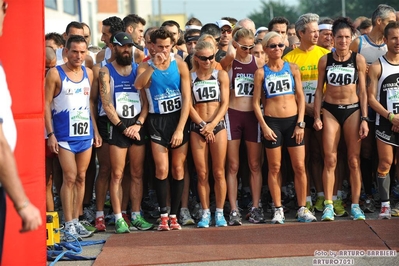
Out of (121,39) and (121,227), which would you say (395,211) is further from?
(121,39)

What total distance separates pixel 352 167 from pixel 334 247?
1781mm

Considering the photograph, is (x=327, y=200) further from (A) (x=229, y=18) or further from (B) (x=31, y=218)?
(B) (x=31, y=218)

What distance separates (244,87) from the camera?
9.23 meters

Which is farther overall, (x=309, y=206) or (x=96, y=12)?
(x=96, y=12)

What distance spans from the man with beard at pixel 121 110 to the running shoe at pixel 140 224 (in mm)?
30

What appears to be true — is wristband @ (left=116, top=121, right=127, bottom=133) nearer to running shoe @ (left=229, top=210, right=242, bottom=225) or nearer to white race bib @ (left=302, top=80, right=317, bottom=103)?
running shoe @ (left=229, top=210, right=242, bottom=225)

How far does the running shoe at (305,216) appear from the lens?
9.02 metres

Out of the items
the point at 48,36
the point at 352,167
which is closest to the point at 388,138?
the point at 352,167

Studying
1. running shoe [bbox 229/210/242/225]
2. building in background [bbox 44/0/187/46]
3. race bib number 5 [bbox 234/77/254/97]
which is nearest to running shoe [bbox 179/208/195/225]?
running shoe [bbox 229/210/242/225]

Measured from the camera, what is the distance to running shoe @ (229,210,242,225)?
29.8ft

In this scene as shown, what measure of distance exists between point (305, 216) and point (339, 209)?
→ 0.53 m

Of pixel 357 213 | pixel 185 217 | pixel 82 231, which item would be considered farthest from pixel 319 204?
pixel 82 231

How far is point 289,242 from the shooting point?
7980 millimetres

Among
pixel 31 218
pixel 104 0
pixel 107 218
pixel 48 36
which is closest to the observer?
pixel 31 218
